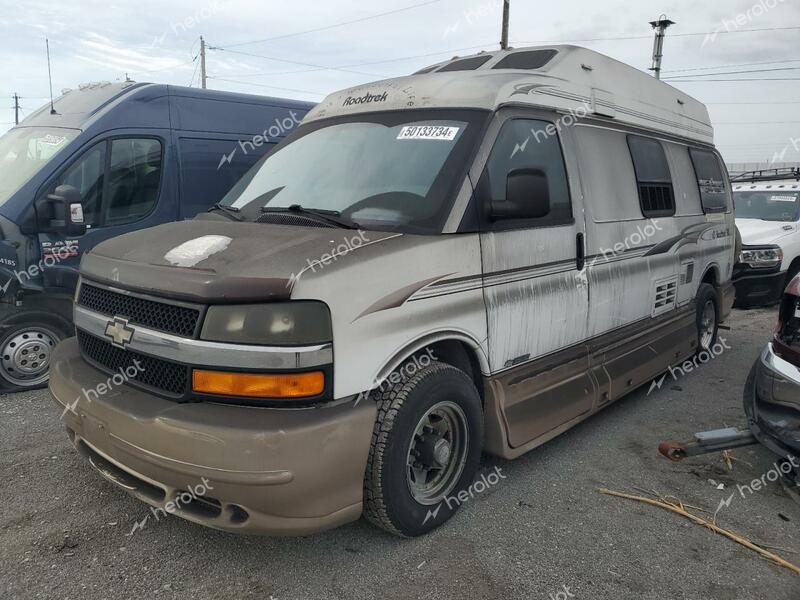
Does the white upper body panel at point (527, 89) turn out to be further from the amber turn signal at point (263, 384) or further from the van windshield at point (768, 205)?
the van windshield at point (768, 205)

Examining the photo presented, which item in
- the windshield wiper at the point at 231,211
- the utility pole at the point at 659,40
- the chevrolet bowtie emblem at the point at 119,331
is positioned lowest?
the chevrolet bowtie emblem at the point at 119,331

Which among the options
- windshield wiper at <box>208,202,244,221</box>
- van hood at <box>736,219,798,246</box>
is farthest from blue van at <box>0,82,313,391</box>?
van hood at <box>736,219,798,246</box>

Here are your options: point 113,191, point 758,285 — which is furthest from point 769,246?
point 113,191

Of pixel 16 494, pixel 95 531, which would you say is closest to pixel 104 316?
pixel 95 531

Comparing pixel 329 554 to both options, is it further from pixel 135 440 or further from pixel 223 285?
pixel 223 285

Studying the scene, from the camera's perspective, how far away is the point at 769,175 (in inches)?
451

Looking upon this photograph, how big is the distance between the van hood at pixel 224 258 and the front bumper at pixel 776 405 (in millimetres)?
2352

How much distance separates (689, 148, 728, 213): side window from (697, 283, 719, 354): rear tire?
2.69 feet

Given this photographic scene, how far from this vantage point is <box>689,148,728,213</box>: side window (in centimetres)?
615

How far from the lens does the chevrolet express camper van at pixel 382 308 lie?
2.53 m

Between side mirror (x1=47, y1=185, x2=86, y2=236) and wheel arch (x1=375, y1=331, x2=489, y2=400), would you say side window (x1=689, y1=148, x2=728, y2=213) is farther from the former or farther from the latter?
side mirror (x1=47, y1=185, x2=86, y2=236)

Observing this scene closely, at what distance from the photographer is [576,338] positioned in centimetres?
410

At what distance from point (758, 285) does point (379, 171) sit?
7.46 metres

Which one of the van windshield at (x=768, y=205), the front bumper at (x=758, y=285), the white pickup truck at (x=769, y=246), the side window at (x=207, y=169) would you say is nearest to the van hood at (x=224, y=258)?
the side window at (x=207, y=169)
